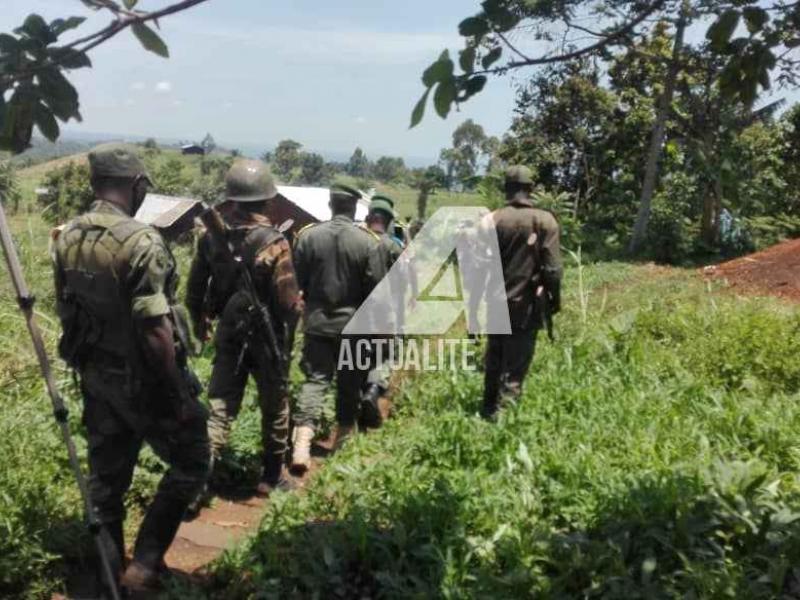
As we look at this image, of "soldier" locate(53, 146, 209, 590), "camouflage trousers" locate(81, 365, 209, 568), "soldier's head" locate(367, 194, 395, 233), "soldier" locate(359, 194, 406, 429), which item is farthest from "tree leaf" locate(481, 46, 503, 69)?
"soldier's head" locate(367, 194, 395, 233)

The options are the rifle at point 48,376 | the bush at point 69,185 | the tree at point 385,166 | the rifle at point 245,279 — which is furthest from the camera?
the tree at point 385,166

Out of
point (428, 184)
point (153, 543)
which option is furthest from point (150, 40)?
point (428, 184)

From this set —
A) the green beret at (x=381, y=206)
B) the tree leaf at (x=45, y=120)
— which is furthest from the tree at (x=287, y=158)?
the tree leaf at (x=45, y=120)

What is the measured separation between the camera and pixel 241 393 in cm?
459

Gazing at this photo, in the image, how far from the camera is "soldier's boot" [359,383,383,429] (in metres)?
5.81

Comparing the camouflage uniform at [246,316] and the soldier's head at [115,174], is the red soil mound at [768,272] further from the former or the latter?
the soldier's head at [115,174]

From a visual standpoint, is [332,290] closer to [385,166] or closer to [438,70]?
[438,70]

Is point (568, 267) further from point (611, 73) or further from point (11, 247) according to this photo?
point (11, 247)

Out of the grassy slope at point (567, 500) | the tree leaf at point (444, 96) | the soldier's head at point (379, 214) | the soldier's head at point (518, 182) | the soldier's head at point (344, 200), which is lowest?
the grassy slope at point (567, 500)

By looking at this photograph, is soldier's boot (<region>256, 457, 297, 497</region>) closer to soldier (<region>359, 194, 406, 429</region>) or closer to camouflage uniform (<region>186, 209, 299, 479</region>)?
camouflage uniform (<region>186, 209, 299, 479</region>)

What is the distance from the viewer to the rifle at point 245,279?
4230 mm

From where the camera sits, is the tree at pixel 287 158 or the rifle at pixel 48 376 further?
the tree at pixel 287 158

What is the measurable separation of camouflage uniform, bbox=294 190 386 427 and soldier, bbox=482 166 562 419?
2.81ft

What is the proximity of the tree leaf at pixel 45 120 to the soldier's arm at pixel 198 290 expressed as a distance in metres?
2.33
